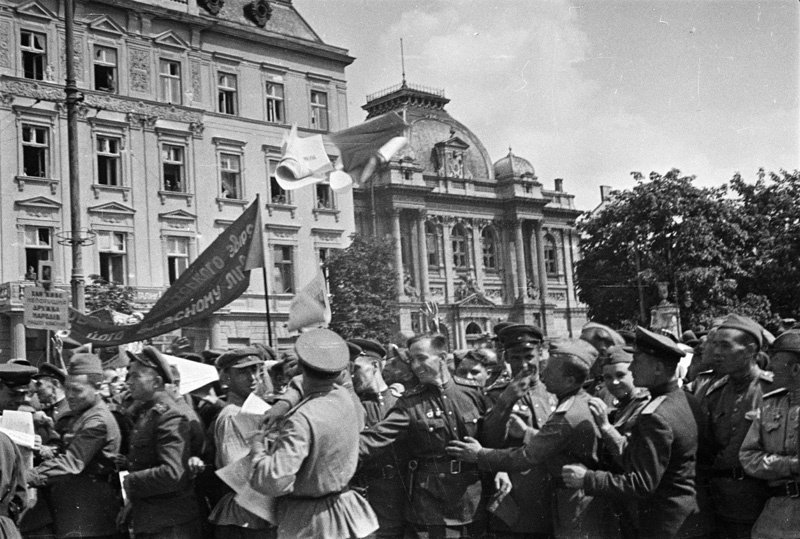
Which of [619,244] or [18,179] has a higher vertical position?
[18,179]

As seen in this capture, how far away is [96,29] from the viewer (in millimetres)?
31188

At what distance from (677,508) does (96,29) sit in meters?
29.9

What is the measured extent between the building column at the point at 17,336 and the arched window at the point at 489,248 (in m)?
36.1

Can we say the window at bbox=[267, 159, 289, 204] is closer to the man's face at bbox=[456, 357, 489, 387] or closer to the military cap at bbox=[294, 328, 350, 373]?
the man's face at bbox=[456, 357, 489, 387]

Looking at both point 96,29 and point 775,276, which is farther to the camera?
point 775,276

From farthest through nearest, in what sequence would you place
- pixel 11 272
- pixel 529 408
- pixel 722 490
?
pixel 11 272
pixel 529 408
pixel 722 490

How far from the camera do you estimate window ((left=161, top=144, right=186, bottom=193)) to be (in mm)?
32875

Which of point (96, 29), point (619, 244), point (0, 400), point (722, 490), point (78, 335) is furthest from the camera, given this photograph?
point (619, 244)

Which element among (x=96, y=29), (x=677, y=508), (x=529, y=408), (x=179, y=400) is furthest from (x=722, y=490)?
(x=96, y=29)

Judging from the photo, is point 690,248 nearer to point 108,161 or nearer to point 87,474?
point 108,161

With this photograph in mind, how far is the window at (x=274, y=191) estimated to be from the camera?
116 feet

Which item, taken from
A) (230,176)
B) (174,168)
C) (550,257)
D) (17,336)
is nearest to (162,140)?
(174,168)

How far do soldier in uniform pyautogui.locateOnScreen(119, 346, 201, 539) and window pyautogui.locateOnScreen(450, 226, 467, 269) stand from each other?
52363 mm

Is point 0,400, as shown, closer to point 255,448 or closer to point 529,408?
point 255,448
